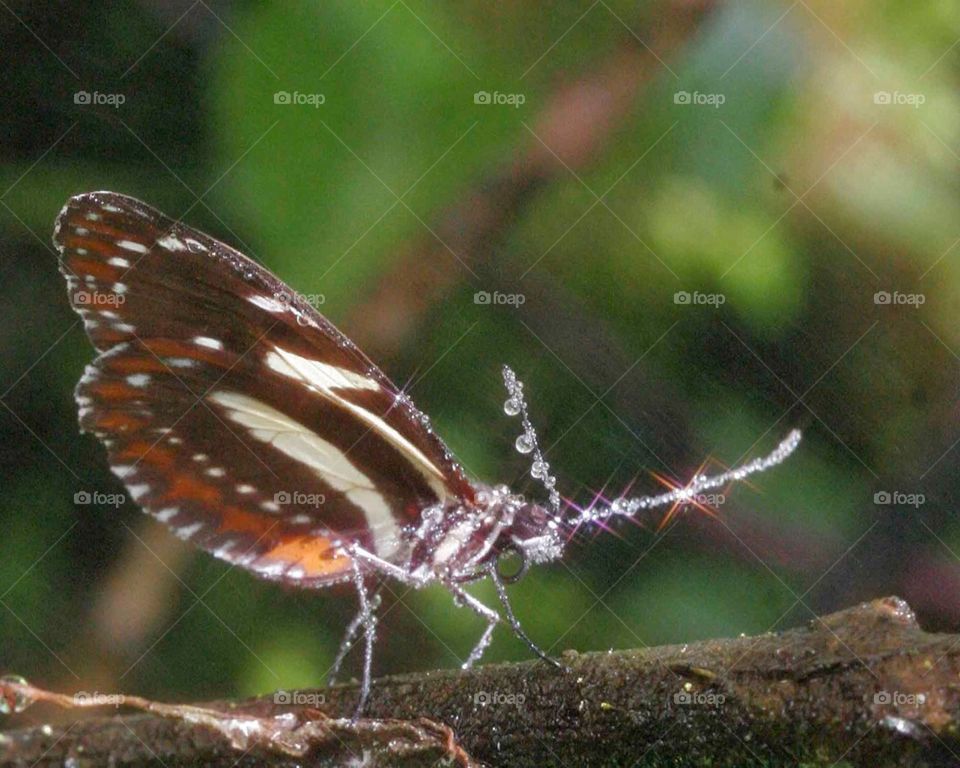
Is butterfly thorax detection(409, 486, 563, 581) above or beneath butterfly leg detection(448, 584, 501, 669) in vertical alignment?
above

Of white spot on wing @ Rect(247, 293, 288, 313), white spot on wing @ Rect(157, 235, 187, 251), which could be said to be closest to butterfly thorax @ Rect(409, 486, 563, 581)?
white spot on wing @ Rect(247, 293, 288, 313)

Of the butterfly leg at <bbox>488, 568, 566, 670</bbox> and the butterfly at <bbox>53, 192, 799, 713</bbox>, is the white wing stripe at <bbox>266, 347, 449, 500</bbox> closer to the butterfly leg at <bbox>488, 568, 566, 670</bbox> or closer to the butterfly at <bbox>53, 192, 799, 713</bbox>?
the butterfly at <bbox>53, 192, 799, 713</bbox>

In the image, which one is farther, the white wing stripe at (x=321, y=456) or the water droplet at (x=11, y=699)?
the white wing stripe at (x=321, y=456)

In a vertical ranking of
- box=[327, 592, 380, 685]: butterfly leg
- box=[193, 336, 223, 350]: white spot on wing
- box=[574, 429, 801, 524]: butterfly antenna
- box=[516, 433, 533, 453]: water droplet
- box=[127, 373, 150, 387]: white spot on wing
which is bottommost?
box=[327, 592, 380, 685]: butterfly leg

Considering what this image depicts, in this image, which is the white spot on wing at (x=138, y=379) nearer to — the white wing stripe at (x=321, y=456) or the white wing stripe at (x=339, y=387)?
the white wing stripe at (x=321, y=456)

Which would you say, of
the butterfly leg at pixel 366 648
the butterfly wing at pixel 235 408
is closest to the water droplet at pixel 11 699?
the butterfly leg at pixel 366 648
